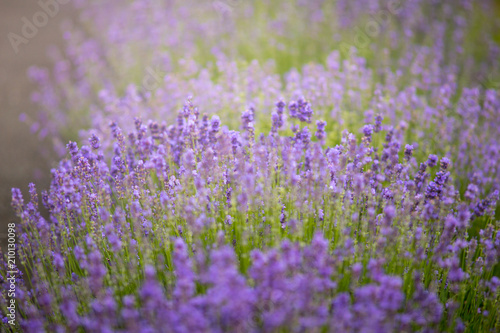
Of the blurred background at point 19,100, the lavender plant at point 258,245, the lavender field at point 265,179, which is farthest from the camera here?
the blurred background at point 19,100

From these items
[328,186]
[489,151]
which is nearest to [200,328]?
[328,186]

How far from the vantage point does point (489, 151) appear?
150 inches

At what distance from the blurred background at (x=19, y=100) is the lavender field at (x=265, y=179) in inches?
8.1

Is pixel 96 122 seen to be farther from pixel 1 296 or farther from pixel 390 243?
pixel 390 243

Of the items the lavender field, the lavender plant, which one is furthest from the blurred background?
the lavender plant

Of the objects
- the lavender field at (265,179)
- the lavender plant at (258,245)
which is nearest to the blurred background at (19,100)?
the lavender field at (265,179)

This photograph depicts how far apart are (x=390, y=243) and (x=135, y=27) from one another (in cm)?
621

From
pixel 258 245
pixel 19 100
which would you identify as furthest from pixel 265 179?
pixel 19 100

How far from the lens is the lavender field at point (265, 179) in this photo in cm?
186

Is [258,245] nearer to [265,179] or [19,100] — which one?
[265,179]

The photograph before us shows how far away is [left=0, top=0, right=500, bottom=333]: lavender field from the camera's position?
186 cm

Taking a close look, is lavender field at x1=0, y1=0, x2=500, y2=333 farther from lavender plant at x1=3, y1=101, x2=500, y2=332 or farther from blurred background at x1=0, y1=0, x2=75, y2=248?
blurred background at x1=0, y1=0, x2=75, y2=248

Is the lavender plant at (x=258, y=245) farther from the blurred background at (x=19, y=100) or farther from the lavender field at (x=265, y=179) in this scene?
the blurred background at (x=19, y=100)

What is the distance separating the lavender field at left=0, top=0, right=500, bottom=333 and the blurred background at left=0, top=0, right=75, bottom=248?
0.21m
